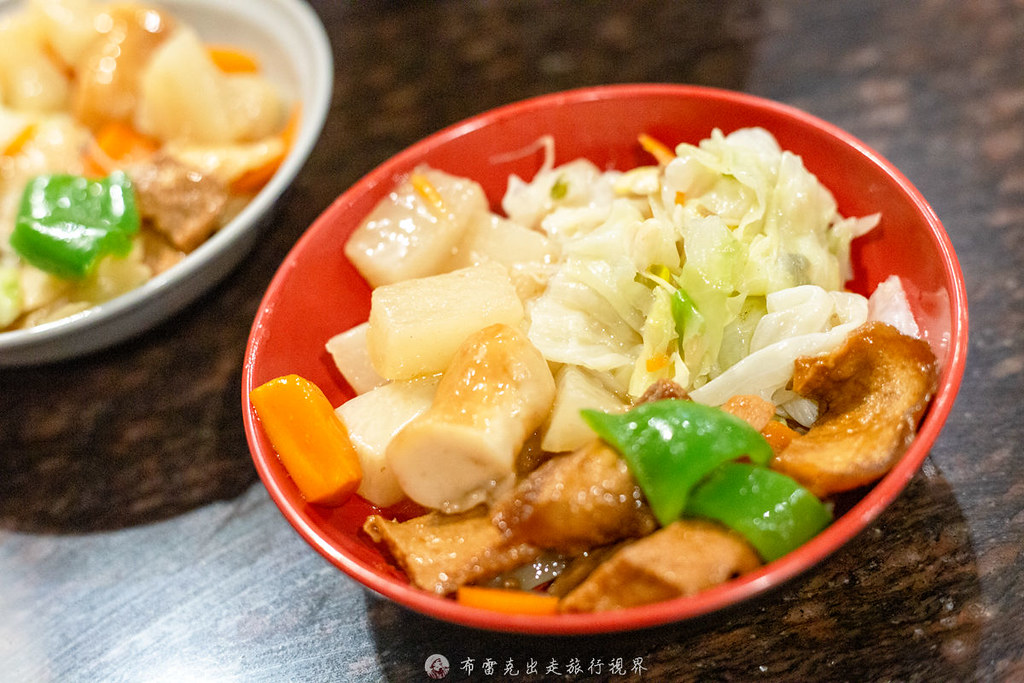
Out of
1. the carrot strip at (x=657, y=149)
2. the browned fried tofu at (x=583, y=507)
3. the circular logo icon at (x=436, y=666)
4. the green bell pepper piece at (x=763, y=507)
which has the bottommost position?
the circular logo icon at (x=436, y=666)

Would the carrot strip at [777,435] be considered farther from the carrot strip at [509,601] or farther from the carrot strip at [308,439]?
the carrot strip at [308,439]

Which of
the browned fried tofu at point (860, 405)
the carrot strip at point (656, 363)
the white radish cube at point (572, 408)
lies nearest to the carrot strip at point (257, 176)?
A: the white radish cube at point (572, 408)

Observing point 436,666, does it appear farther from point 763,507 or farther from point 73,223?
point 73,223

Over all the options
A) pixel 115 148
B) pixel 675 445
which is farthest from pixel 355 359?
pixel 115 148

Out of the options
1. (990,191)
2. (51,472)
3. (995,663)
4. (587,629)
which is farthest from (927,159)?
(51,472)

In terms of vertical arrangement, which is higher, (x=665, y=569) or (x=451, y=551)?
(x=665, y=569)

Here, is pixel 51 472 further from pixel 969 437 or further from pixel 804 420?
pixel 969 437

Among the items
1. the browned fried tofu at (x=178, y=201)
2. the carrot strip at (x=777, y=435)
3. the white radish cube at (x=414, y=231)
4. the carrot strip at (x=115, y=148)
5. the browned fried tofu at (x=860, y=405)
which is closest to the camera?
the browned fried tofu at (x=860, y=405)
